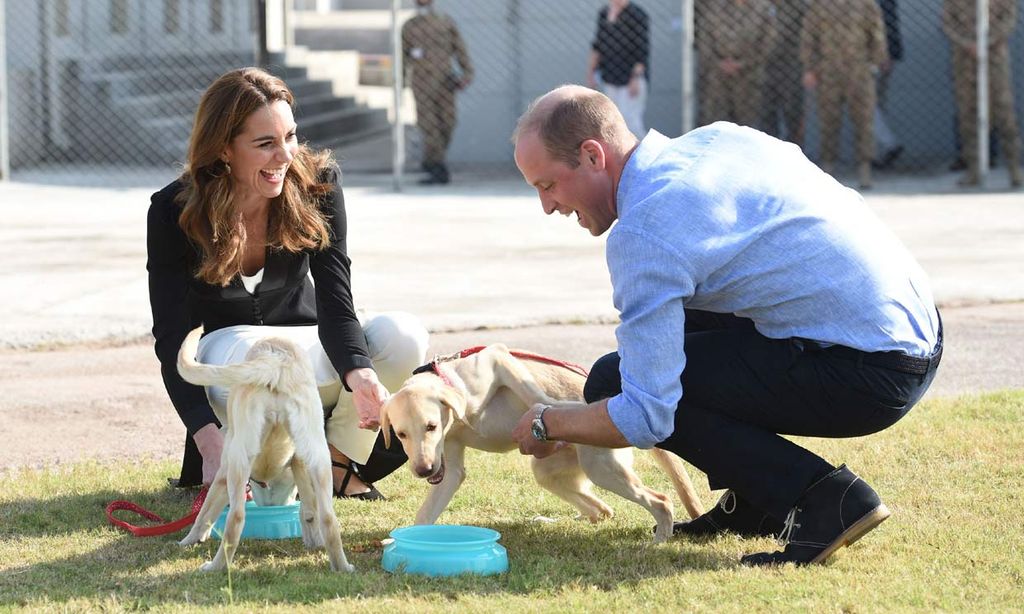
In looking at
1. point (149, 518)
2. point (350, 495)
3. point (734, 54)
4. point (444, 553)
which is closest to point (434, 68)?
point (734, 54)

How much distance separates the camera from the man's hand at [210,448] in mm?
4227

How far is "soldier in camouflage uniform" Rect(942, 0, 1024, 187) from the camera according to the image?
1384 centimetres

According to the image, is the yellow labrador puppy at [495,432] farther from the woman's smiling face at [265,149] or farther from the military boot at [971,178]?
the military boot at [971,178]

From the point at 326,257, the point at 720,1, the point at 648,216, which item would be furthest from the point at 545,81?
the point at 648,216

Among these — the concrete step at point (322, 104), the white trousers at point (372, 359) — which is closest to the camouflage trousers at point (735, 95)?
the concrete step at point (322, 104)

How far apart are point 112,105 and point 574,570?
15.1m

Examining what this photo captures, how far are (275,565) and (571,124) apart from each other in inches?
61.7

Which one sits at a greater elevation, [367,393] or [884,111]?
A: [367,393]

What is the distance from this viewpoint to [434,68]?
15289 millimetres

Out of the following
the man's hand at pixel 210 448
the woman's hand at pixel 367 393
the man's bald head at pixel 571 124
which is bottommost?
the man's hand at pixel 210 448

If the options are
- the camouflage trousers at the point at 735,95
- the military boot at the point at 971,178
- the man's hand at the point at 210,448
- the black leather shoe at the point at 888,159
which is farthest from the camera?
the black leather shoe at the point at 888,159

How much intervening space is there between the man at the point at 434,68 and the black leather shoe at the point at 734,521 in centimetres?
1148

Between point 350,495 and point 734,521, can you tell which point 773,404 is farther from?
point 350,495

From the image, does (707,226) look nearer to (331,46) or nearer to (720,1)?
(720,1)
